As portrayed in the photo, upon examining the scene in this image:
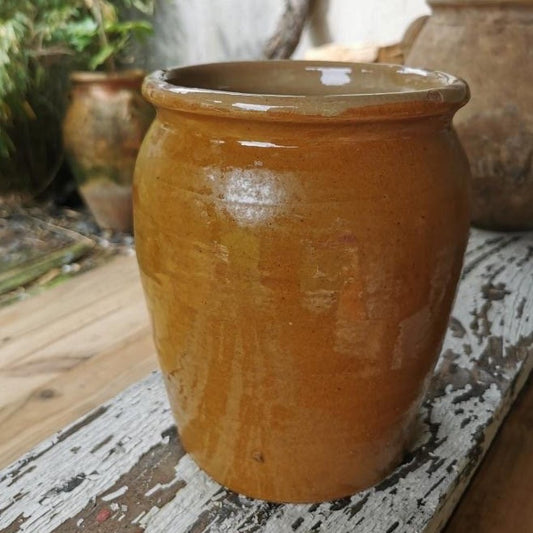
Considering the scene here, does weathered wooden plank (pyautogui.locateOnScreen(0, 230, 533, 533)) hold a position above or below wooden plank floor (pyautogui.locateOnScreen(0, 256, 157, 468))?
above

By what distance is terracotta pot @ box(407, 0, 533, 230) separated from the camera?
133 centimetres

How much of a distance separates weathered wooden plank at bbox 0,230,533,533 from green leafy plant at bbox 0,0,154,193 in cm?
121

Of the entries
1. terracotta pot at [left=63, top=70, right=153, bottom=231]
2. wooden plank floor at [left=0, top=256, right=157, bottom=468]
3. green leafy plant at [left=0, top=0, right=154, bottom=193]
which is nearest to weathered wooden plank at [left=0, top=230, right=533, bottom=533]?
wooden plank floor at [left=0, top=256, right=157, bottom=468]

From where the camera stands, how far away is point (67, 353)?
126cm

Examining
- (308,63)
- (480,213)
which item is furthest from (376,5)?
(308,63)

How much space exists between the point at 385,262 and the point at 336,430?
201 millimetres

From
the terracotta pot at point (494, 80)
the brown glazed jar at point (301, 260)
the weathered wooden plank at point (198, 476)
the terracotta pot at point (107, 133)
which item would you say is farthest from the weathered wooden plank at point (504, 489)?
the terracotta pot at point (107, 133)

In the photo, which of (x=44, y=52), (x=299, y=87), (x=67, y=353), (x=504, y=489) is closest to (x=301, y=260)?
(x=299, y=87)

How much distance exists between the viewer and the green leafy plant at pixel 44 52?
1.83 metres

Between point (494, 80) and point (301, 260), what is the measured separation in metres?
0.94

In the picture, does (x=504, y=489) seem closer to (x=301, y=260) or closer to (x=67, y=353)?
(x=301, y=260)

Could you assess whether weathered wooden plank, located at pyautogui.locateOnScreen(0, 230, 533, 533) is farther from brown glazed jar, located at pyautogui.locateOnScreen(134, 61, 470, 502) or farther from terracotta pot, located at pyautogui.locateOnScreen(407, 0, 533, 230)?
terracotta pot, located at pyautogui.locateOnScreen(407, 0, 533, 230)

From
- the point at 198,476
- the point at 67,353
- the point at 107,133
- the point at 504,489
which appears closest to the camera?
the point at 198,476

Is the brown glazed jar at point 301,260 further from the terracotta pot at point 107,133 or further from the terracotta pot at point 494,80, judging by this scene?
the terracotta pot at point 107,133
